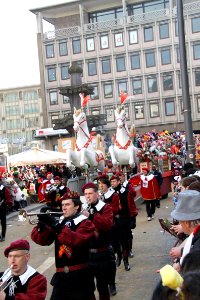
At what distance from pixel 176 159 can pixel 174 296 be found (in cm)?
2265

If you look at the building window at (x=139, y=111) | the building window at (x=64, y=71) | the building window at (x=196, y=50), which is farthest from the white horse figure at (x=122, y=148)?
the building window at (x=64, y=71)

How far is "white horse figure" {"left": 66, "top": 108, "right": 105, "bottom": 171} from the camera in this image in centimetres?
1580

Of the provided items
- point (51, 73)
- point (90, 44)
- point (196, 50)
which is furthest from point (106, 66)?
point (196, 50)

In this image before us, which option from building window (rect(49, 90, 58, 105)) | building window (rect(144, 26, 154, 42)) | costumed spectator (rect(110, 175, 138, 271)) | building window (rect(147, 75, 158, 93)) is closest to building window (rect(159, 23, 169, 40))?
building window (rect(144, 26, 154, 42))

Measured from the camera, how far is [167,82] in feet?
168

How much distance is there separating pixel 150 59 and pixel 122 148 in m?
36.6

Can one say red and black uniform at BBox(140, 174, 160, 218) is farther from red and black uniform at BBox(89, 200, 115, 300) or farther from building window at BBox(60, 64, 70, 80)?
building window at BBox(60, 64, 70, 80)

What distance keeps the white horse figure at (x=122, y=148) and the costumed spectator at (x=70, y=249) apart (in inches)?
455

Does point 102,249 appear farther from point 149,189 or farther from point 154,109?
point 154,109

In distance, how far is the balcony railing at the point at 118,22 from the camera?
50.3 m

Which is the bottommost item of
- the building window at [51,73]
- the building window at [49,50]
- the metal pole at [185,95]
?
the metal pole at [185,95]

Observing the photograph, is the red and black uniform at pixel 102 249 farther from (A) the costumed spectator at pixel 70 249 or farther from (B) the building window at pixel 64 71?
(B) the building window at pixel 64 71

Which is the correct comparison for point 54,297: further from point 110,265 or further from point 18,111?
point 18,111

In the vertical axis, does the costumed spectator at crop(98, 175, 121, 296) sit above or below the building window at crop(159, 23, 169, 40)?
below
